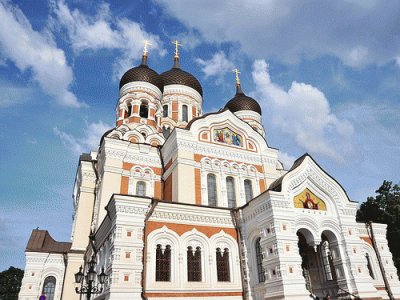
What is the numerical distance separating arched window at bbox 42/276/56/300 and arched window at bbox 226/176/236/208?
11.3m

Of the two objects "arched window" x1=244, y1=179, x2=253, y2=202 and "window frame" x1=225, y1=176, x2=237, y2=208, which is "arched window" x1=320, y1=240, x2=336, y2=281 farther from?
"arched window" x1=244, y1=179, x2=253, y2=202

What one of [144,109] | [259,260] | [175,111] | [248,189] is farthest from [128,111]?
[259,260]

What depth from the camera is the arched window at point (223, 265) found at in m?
13.3

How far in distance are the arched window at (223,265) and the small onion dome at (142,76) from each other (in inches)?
623

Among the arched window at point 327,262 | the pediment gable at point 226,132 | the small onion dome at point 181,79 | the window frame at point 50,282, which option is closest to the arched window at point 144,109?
the small onion dome at point 181,79

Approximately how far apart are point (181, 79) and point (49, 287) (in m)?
18.4

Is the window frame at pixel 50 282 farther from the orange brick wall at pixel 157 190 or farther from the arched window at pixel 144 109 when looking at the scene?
the arched window at pixel 144 109

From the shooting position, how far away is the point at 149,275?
11.9 meters

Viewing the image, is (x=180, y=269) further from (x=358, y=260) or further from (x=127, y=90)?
(x=127, y=90)

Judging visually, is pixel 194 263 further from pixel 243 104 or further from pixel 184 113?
pixel 243 104

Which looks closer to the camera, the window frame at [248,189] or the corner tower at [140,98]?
the window frame at [248,189]

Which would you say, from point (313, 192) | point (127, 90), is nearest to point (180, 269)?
point (313, 192)

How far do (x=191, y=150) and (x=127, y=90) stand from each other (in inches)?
389

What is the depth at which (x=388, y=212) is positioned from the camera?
73.5 feet
